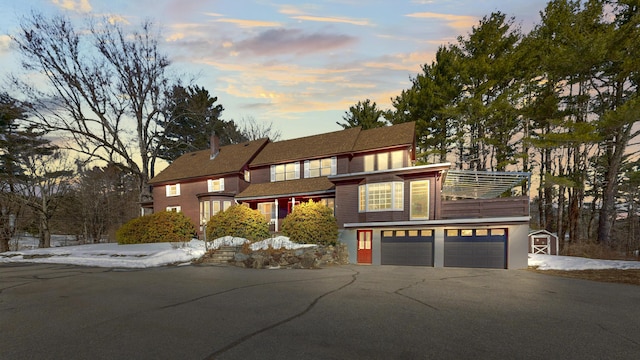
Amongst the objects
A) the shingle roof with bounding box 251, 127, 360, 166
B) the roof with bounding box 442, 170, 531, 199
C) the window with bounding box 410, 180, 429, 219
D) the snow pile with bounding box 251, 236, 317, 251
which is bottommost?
the snow pile with bounding box 251, 236, 317, 251

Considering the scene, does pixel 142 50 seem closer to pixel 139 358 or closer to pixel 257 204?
pixel 257 204

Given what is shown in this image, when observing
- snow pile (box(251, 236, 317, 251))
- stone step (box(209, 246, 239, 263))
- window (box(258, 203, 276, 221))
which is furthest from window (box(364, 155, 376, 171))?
stone step (box(209, 246, 239, 263))

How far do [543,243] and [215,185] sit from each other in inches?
1068

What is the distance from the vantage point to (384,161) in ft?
77.3

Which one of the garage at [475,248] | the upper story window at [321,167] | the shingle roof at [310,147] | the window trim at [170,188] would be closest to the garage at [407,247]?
the garage at [475,248]

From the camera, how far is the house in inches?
684

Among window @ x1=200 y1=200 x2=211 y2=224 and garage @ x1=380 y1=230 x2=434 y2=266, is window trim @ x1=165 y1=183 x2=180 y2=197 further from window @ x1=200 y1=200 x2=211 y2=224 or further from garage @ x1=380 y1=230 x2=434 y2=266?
garage @ x1=380 y1=230 x2=434 y2=266

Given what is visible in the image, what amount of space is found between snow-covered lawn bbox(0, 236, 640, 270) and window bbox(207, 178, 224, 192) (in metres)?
6.95

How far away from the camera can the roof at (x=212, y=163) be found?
28703 millimetres

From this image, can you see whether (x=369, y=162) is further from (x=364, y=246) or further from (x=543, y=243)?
(x=543, y=243)

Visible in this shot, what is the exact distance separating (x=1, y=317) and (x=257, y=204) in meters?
20.2

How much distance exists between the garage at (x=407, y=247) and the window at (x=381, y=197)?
1.64 metres

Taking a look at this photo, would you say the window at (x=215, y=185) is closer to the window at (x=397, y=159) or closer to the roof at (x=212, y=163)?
the roof at (x=212, y=163)

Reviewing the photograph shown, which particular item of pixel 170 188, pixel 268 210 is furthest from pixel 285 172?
pixel 170 188
